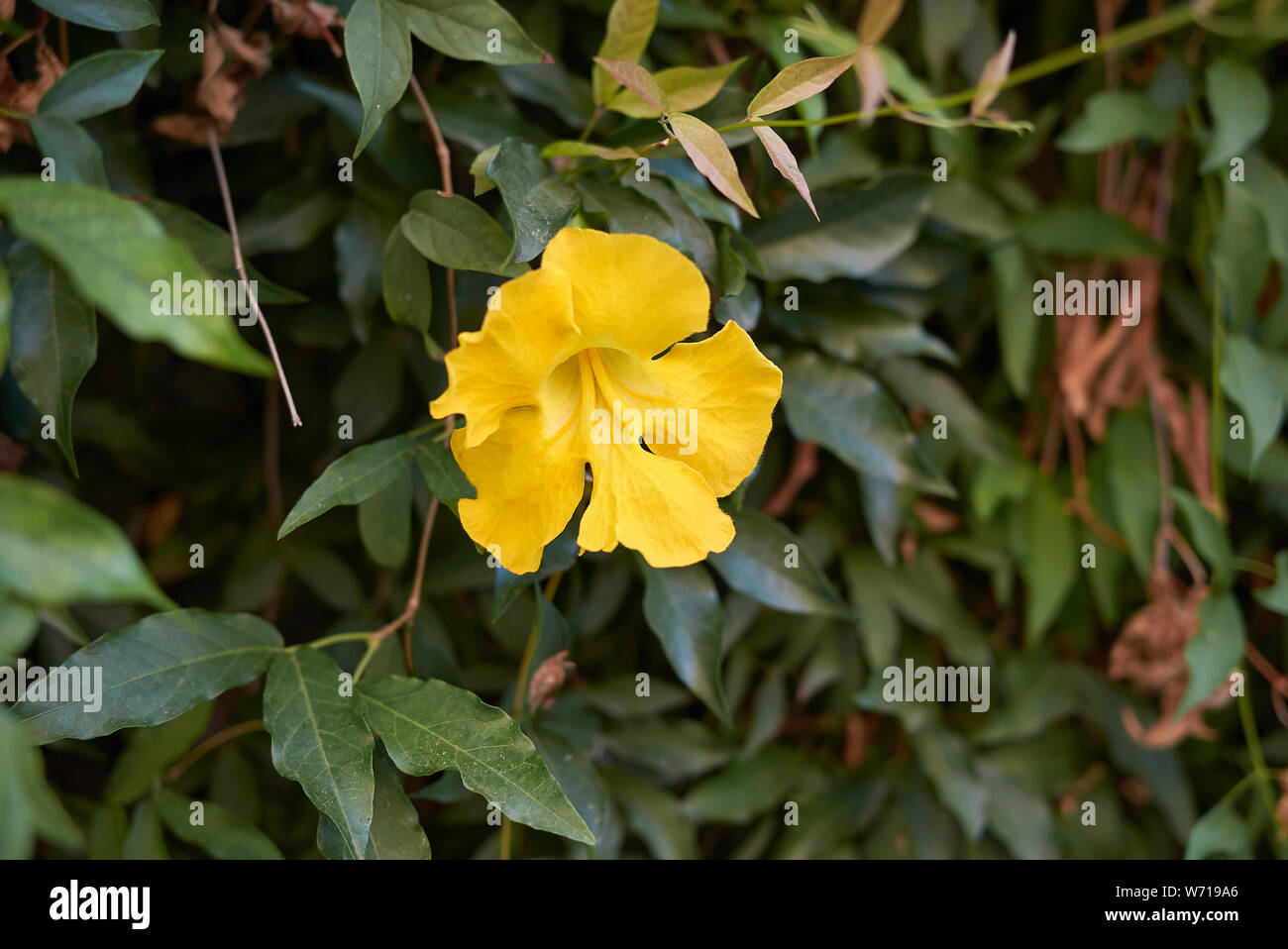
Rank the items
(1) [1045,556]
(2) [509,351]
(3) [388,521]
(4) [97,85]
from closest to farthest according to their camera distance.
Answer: (2) [509,351] → (4) [97,85] → (3) [388,521] → (1) [1045,556]

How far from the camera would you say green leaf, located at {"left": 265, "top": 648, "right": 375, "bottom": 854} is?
64cm

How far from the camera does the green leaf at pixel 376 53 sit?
67cm

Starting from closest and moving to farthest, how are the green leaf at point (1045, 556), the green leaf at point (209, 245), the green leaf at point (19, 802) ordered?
the green leaf at point (19, 802)
the green leaf at point (209, 245)
the green leaf at point (1045, 556)

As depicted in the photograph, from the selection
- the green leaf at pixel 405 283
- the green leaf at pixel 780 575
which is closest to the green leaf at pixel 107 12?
the green leaf at pixel 405 283

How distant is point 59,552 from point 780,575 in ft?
2.17

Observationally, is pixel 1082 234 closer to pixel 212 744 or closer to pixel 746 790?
pixel 746 790

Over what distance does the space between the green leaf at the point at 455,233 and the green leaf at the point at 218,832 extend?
1.97 ft

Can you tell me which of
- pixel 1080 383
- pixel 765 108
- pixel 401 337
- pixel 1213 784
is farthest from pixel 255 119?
pixel 1213 784

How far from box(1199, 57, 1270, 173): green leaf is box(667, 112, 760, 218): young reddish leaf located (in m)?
0.71

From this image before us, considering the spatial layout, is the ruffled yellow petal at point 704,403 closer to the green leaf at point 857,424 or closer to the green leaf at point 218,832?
the green leaf at point 857,424

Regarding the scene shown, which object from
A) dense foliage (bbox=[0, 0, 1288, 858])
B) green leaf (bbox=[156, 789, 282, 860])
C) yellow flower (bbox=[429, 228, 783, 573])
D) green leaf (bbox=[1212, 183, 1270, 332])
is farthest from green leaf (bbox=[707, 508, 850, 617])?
green leaf (bbox=[1212, 183, 1270, 332])

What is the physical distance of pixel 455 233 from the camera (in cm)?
70

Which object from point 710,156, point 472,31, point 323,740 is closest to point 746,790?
point 323,740
